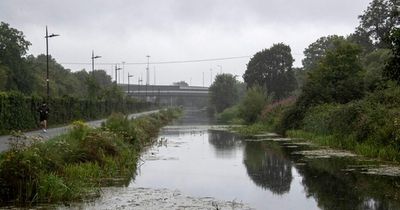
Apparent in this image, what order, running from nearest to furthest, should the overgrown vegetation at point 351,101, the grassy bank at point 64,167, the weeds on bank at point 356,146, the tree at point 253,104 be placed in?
1. the grassy bank at point 64,167
2. the weeds on bank at point 356,146
3. the overgrown vegetation at point 351,101
4. the tree at point 253,104

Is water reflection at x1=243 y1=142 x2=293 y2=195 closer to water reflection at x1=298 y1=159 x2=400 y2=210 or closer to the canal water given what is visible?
the canal water

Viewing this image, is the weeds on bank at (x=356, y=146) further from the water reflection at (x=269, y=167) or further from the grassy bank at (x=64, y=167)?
the grassy bank at (x=64, y=167)

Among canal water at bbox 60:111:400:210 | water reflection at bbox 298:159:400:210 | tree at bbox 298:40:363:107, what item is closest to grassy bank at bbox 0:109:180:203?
canal water at bbox 60:111:400:210

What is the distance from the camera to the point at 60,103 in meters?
45.9

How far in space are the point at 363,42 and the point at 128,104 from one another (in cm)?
4015

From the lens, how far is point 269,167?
72.5 feet

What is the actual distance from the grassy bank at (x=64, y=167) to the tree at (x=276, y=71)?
65.8m

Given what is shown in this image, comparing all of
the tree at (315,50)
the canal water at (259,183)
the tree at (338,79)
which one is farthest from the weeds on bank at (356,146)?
the tree at (315,50)

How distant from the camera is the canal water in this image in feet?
45.2

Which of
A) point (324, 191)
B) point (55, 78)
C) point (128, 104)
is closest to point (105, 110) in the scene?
point (128, 104)

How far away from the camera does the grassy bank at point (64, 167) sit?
13.5 meters

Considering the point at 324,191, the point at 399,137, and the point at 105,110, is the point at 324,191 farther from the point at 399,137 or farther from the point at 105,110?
the point at 105,110

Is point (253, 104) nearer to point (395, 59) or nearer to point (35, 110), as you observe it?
point (35, 110)

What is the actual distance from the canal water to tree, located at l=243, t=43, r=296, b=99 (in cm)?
5975
